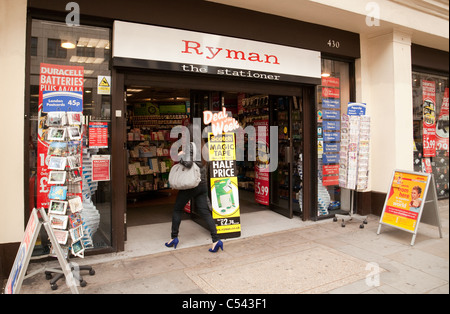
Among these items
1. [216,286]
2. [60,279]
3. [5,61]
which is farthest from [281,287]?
[5,61]

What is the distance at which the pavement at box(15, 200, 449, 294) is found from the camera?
3.45 meters

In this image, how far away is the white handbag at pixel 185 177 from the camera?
443cm

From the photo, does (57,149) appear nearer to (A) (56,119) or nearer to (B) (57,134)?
(B) (57,134)

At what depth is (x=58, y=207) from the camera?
358 centimetres

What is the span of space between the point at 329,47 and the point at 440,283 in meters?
4.43

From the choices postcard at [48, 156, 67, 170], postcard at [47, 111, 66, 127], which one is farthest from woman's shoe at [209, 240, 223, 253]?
postcard at [47, 111, 66, 127]

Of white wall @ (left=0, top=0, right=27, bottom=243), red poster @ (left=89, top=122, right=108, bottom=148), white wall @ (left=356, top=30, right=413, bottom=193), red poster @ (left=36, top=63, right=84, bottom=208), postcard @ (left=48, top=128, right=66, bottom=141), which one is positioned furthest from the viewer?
white wall @ (left=356, top=30, right=413, bottom=193)

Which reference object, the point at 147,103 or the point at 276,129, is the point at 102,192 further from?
the point at 147,103

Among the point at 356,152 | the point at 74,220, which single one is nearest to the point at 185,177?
the point at 74,220

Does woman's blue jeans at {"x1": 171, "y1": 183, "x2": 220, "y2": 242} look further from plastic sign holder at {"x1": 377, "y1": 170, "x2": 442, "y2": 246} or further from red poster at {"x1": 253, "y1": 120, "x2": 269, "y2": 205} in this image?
plastic sign holder at {"x1": 377, "y1": 170, "x2": 442, "y2": 246}

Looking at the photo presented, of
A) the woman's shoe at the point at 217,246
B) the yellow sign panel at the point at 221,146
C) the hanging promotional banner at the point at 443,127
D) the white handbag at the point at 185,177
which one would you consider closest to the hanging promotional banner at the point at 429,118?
the hanging promotional banner at the point at 443,127

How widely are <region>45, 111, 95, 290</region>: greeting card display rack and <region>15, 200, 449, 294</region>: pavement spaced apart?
0.38 meters

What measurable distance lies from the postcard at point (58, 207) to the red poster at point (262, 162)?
4.36m

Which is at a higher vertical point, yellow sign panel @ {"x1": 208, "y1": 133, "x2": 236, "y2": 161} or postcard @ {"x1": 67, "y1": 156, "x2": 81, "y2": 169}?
yellow sign panel @ {"x1": 208, "y1": 133, "x2": 236, "y2": 161}
